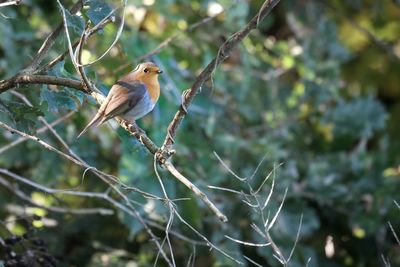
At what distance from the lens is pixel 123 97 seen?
12.6 feet

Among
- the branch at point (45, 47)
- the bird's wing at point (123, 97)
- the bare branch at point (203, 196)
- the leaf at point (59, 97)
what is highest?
the branch at point (45, 47)

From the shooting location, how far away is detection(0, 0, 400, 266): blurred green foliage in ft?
17.3

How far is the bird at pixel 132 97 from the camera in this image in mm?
3697

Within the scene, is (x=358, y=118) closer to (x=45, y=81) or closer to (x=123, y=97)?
(x=123, y=97)

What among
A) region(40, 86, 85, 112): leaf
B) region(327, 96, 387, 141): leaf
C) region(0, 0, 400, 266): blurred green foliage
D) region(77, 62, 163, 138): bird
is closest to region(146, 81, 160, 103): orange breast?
region(77, 62, 163, 138): bird

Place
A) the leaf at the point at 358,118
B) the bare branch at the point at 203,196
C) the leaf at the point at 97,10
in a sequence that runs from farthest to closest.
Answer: the leaf at the point at 358,118
the leaf at the point at 97,10
the bare branch at the point at 203,196

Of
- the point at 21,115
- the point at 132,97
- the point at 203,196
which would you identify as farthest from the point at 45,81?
the point at 132,97

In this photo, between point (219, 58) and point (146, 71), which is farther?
point (146, 71)

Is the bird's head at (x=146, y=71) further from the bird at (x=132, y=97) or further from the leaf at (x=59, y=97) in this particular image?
the leaf at (x=59, y=97)

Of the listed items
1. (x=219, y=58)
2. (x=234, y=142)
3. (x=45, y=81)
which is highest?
(x=45, y=81)

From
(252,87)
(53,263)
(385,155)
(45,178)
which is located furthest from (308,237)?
(53,263)

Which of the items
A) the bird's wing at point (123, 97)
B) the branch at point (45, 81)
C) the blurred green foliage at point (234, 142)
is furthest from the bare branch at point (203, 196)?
the blurred green foliage at point (234, 142)

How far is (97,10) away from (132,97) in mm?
762

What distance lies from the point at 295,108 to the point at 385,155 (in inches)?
45.3
